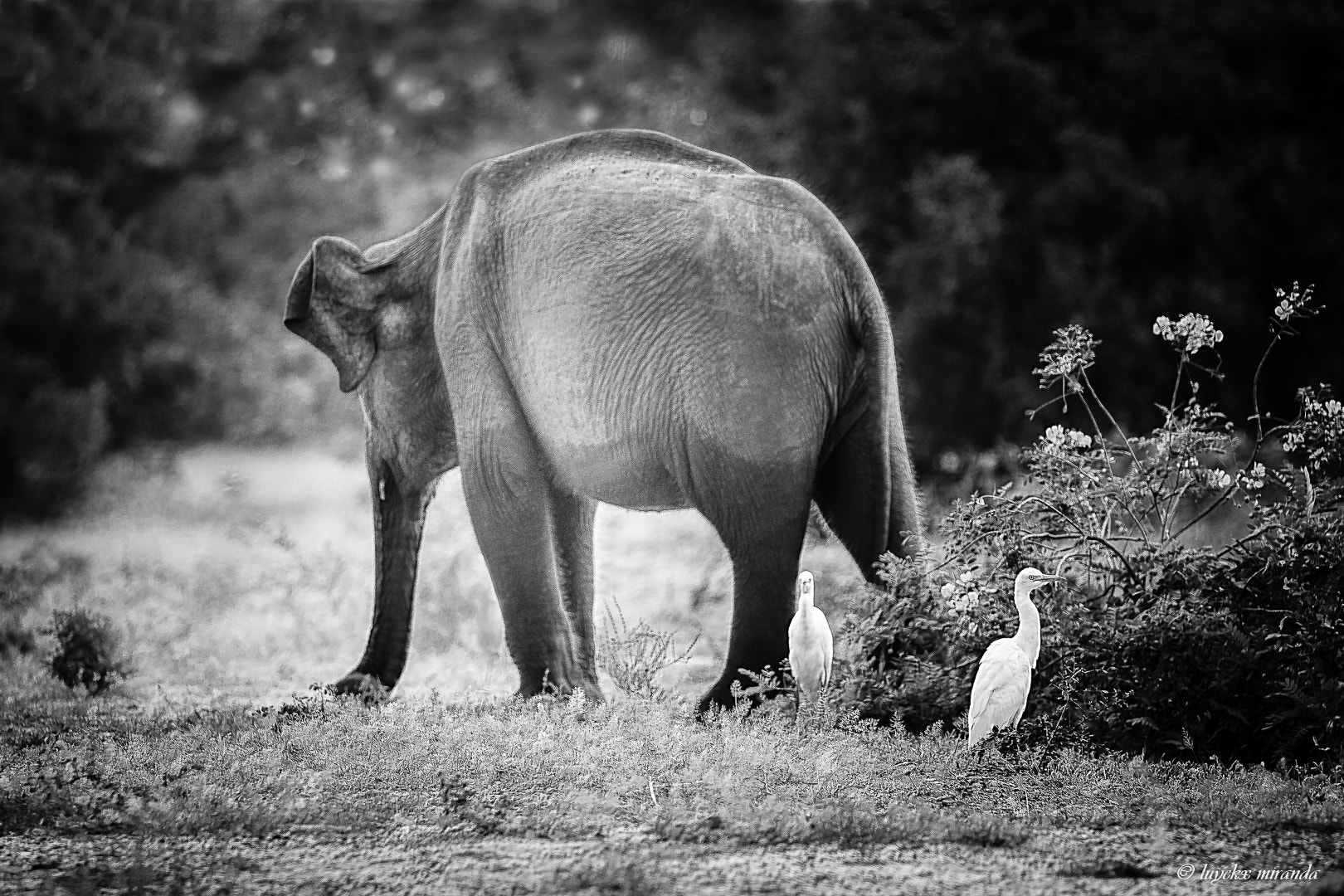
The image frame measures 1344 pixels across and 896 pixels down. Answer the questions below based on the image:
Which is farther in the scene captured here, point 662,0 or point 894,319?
point 662,0

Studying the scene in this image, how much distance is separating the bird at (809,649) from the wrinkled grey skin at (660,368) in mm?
194

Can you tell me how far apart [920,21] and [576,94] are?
7502 millimetres

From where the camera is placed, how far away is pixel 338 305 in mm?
7602

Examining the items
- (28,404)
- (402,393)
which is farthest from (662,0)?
(402,393)

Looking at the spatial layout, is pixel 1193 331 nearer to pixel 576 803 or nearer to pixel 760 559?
pixel 760 559

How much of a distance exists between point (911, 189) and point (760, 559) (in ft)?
33.2

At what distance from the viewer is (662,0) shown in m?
23.5

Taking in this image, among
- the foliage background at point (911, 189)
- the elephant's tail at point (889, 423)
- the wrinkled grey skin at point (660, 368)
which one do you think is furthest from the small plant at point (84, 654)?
the foliage background at point (911, 189)

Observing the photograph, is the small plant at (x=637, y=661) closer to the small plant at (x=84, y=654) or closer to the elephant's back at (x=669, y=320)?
the elephant's back at (x=669, y=320)

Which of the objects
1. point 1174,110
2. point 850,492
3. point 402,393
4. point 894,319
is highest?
point 1174,110

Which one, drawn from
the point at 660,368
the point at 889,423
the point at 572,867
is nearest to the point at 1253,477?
the point at 889,423

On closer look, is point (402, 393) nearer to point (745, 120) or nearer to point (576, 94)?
point (745, 120)

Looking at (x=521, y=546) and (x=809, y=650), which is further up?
(x=521, y=546)

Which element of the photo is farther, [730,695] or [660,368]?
[730,695]
